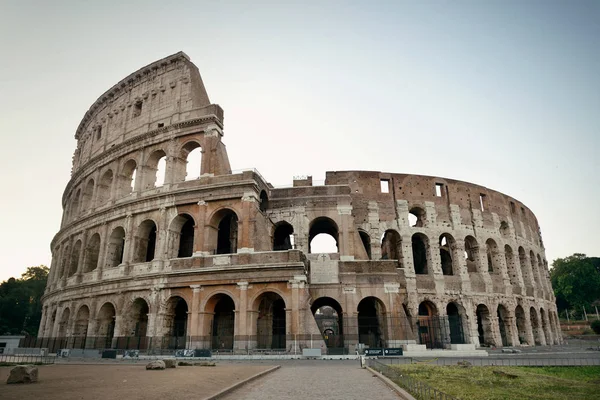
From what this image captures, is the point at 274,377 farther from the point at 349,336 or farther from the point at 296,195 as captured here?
the point at 296,195

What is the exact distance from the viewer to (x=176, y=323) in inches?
905

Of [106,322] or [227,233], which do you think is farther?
[227,233]

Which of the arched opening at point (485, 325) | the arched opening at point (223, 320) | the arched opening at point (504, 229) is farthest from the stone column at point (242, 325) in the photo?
the arched opening at point (504, 229)

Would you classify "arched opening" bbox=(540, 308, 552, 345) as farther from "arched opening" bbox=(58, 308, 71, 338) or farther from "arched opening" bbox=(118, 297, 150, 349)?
"arched opening" bbox=(58, 308, 71, 338)

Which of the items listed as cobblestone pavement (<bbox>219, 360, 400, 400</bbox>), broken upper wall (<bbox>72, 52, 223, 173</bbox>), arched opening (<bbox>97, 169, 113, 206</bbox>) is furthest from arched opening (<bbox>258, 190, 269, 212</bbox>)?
cobblestone pavement (<bbox>219, 360, 400, 400</bbox>)

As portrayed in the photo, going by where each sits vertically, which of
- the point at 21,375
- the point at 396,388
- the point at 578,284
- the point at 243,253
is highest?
the point at 578,284

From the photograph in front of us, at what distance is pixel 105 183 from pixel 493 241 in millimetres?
30377

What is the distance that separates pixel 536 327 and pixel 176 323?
94.0 ft

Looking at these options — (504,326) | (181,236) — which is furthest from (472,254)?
(181,236)

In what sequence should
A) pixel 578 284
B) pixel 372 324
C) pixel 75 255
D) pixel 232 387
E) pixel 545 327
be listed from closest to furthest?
1. pixel 232 387
2. pixel 372 324
3. pixel 75 255
4. pixel 545 327
5. pixel 578 284

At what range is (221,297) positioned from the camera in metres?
21.6

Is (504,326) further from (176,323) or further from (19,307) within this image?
(19,307)

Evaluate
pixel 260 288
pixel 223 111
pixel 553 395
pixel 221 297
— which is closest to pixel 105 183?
pixel 223 111

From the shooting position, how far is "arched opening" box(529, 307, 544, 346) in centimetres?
3137
